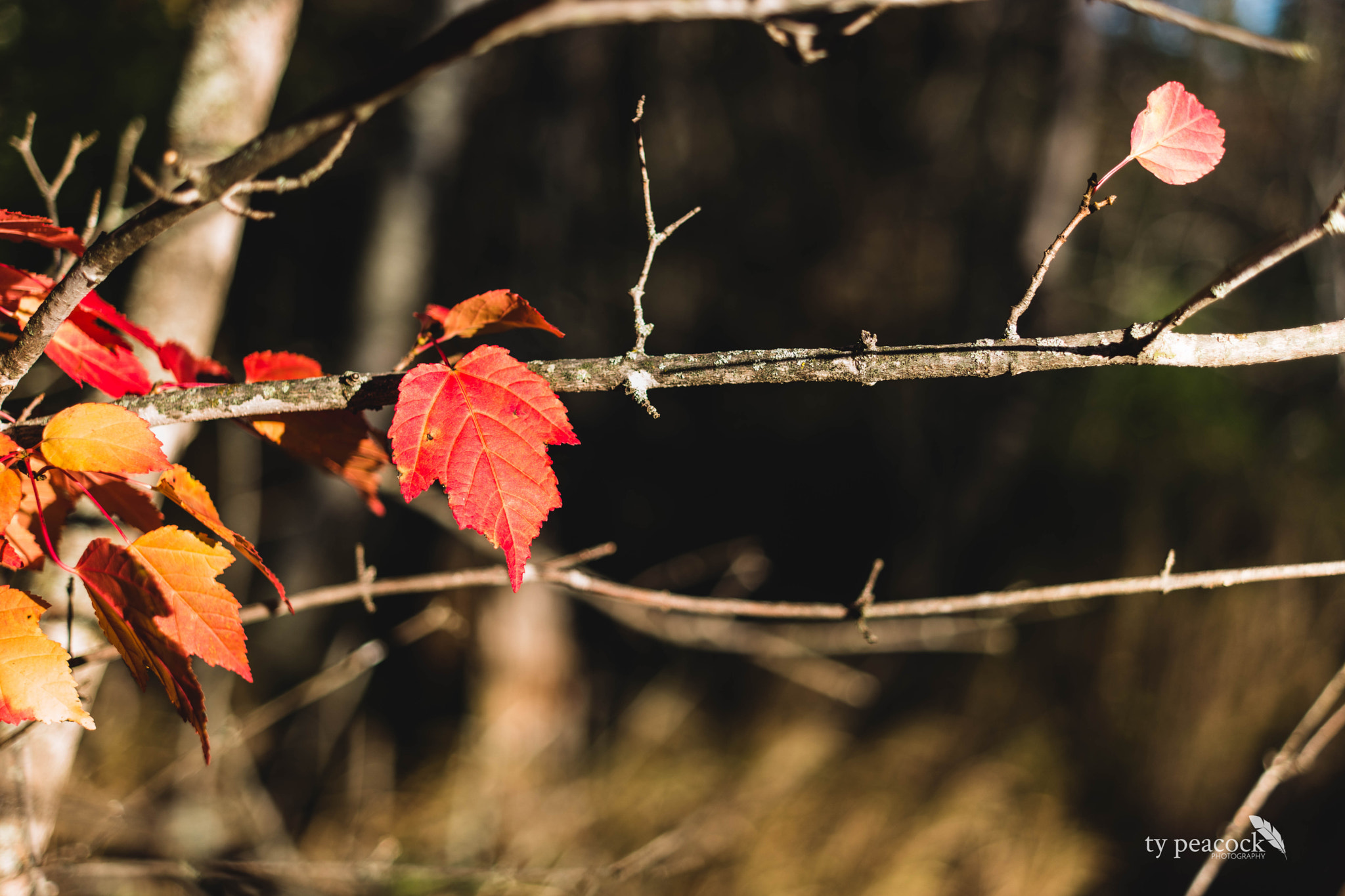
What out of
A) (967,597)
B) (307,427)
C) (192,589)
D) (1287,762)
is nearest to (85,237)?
(307,427)

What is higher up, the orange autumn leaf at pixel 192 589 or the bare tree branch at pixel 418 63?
the bare tree branch at pixel 418 63

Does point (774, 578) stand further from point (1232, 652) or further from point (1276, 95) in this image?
point (1276, 95)

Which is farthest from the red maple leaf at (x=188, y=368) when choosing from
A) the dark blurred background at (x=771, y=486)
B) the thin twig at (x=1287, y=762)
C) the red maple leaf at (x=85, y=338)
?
the thin twig at (x=1287, y=762)

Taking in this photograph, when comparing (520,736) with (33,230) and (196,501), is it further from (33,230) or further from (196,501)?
(33,230)

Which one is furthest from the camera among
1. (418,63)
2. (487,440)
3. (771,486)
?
(771,486)

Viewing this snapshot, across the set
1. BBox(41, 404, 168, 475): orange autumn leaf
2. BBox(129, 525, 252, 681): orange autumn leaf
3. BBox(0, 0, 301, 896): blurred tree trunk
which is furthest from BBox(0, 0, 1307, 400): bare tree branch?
BBox(0, 0, 301, 896): blurred tree trunk

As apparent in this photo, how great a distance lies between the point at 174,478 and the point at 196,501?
3 centimetres

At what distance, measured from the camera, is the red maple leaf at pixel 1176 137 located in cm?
59

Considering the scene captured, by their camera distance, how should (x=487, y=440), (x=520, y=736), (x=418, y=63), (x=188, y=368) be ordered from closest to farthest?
(x=418, y=63) → (x=487, y=440) → (x=188, y=368) → (x=520, y=736)

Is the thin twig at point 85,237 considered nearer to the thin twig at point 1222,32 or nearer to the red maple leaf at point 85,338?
the red maple leaf at point 85,338

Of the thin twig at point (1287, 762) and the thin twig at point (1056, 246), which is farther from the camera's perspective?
the thin twig at point (1287, 762)

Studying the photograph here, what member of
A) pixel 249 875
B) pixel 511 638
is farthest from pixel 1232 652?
pixel 249 875

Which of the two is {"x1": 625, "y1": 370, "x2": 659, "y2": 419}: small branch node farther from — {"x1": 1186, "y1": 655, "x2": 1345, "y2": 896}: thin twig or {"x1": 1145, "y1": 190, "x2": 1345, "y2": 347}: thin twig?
{"x1": 1186, "y1": 655, "x2": 1345, "y2": 896}: thin twig

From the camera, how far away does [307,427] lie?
73cm
